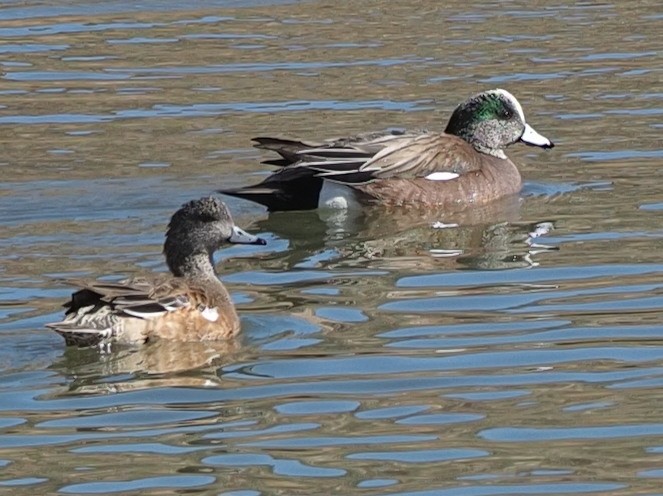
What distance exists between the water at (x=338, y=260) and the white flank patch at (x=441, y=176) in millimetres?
410

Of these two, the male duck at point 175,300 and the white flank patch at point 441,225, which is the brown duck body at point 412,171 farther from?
the male duck at point 175,300

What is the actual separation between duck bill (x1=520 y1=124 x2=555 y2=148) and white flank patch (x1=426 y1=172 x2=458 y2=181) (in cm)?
86

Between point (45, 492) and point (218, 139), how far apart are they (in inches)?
313

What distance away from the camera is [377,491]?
21.3 ft

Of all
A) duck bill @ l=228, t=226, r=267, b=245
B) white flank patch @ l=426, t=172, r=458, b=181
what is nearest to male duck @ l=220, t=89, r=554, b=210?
white flank patch @ l=426, t=172, r=458, b=181

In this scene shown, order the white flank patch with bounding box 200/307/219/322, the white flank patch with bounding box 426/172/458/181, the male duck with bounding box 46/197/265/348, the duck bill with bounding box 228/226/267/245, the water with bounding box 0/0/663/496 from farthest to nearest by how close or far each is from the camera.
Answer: the white flank patch with bounding box 426/172/458/181 < the duck bill with bounding box 228/226/267/245 < the white flank patch with bounding box 200/307/219/322 < the male duck with bounding box 46/197/265/348 < the water with bounding box 0/0/663/496

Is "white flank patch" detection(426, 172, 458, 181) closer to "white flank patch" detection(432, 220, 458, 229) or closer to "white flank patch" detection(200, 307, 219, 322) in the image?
"white flank patch" detection(432, 220, 458, 229)

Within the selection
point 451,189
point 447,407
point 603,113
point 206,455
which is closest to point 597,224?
point 451,189

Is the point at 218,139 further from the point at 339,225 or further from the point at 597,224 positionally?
the point at 597,224

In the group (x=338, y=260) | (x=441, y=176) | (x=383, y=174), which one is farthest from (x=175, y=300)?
(x=441, y=176)

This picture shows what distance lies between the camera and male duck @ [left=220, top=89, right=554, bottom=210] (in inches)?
497

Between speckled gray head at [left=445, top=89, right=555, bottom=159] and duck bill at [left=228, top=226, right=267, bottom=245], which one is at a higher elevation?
speckled gray head at [left=445, top=89, right=555, bottom=159]

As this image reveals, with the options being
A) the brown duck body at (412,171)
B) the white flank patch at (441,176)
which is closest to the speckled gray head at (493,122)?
the brown duck body at (412,171)

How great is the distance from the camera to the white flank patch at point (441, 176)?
1285 cm
